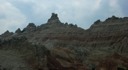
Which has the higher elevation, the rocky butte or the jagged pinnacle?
the jagged pinnacle

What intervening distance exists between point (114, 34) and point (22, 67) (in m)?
56.3

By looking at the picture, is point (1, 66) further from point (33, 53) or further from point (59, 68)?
point (59, 68)

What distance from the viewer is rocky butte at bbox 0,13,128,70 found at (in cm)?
2533

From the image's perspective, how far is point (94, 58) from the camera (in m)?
45.0

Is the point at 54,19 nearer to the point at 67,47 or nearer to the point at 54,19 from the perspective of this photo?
the point at 54,19

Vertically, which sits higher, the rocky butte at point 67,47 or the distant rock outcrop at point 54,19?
the distant rock outcrop at point 54,19

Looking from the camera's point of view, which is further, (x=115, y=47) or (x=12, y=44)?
(x=115, y=47)

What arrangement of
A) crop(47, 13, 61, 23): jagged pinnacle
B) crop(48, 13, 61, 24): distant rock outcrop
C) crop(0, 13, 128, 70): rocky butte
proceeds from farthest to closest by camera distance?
crop(47, 13, 61, 23): jagged pinnacle
crop(48, 13, 61, 24): distant rock outcrop
crop(0, 13, 128, 70): rocky butte

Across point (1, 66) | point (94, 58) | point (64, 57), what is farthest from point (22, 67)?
point (94, 58)

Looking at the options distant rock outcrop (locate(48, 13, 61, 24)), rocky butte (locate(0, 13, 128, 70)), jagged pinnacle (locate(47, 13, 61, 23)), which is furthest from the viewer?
jagged pinnacle (locate(47, 13, 61, 23))

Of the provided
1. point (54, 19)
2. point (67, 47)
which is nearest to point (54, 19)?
point (54, 19)

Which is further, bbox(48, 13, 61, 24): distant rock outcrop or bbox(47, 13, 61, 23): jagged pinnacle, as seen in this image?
bbox(47, 13, 61, 23): jagged pinnacle

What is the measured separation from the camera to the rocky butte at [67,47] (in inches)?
997

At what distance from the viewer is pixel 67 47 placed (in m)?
42.5
